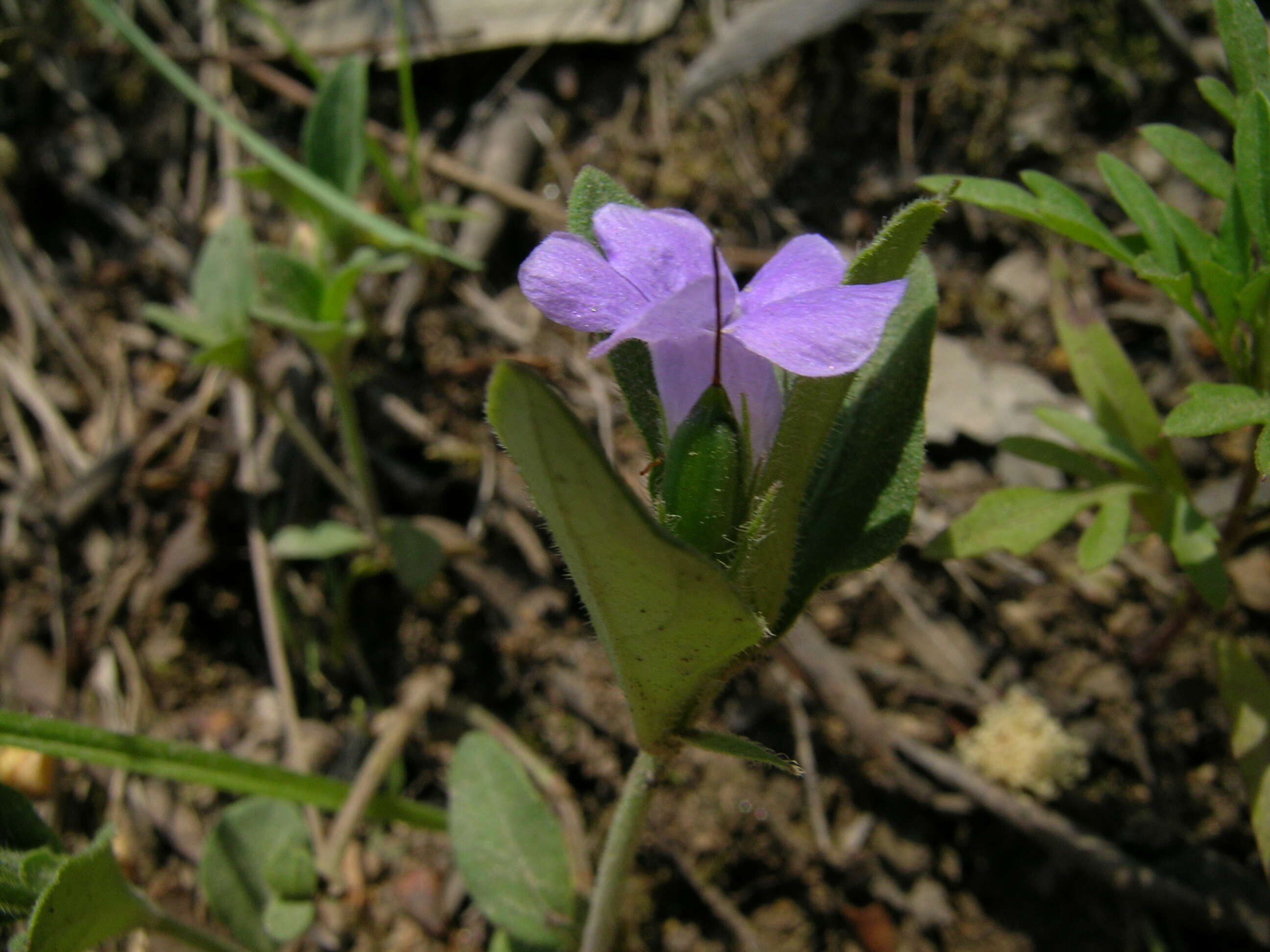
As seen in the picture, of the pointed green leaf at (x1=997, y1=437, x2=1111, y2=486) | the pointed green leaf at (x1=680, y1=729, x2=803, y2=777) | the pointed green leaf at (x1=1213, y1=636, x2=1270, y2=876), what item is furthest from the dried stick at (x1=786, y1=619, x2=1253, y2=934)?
the pointed green leaf at (x1=680, y1=729, x2=803, y2=777)

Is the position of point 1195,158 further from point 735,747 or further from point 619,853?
point 619,853

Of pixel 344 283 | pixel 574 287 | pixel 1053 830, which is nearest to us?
pixel 574 287

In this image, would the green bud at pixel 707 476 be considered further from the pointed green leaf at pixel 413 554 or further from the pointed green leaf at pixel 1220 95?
the pointed green leaf at pixel 413 554

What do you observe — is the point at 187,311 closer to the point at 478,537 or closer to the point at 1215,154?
the point at 478,537

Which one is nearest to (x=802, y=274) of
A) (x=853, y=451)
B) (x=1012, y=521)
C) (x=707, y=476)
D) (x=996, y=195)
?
(x=707, y=476)

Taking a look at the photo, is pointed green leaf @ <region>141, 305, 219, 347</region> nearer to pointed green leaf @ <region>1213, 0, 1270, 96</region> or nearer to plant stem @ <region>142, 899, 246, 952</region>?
plant stem @ <region>142, 899, 246, 952</region>

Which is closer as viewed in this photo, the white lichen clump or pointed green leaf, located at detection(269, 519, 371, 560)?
the white lichen clump
